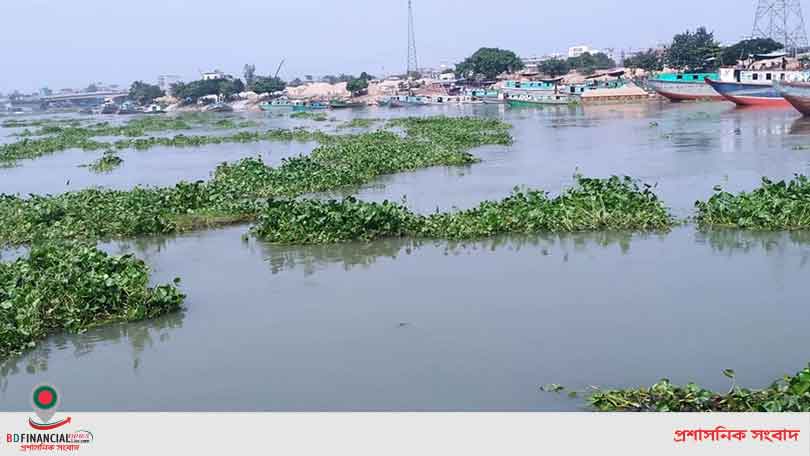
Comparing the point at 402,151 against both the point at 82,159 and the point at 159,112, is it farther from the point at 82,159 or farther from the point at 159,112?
the point at 159,112

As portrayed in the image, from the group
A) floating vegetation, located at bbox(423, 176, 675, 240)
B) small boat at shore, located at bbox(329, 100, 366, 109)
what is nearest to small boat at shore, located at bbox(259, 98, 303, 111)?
small boat at shore, located at bbox(329, 100, 366, 109)

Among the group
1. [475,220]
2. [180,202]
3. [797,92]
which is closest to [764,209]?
[475,220]

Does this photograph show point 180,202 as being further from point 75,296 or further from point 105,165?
point 105,165

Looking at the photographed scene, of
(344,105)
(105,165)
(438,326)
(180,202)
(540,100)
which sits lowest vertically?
(438,326)

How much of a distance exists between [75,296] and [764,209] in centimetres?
993

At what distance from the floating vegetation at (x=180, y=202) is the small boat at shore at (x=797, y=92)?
54.1 feet

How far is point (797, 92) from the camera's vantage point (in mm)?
30906

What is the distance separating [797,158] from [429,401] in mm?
16939

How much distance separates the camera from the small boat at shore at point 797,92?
101ft

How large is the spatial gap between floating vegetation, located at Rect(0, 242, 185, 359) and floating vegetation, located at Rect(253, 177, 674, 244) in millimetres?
3486

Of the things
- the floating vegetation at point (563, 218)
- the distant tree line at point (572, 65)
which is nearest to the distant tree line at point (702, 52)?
the distant tree line at point (572, 65)

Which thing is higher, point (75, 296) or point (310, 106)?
point (310, 106)

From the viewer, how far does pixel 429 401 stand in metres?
6.70

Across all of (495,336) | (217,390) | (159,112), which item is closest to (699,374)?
(495,336)
